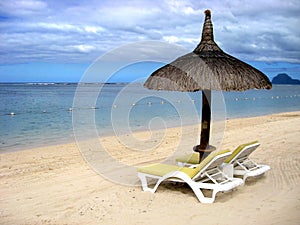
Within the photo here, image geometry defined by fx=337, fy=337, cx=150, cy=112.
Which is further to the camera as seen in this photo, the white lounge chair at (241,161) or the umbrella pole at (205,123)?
the umbrella pole at (205,123)

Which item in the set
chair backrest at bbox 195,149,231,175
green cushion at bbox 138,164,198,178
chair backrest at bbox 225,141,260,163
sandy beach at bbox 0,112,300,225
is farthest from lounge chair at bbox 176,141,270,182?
green cushion at bbox 138,164,198,178

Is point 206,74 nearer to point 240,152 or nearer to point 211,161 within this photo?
point 240,152

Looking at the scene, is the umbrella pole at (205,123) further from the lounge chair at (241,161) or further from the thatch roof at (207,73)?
the thatch roof at (207,73)

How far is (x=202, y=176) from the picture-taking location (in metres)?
4.91

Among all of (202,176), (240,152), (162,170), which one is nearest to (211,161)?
(202,176)

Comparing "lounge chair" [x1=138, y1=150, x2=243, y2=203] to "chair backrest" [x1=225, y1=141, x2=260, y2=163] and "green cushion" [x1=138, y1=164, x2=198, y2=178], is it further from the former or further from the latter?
"chair backrest" [x1=225, y1=141, x2=260, y2=163]

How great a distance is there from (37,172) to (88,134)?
6960 millimetres

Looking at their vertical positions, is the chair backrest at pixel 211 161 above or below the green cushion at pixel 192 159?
above

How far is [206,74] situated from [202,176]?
1556 mm

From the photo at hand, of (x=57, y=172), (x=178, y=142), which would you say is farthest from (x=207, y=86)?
(x=178, y=142)

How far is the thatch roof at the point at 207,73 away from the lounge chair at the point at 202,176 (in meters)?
1.08

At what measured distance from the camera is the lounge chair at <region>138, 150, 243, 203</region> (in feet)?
15.1

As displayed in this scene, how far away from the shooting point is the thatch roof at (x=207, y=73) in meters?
5.18

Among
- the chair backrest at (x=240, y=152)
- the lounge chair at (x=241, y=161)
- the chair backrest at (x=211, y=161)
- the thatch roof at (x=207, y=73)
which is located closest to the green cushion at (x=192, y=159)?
the lounge chair at (x=241, y=161)
